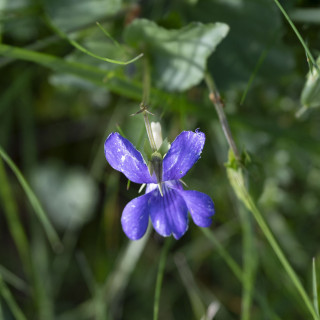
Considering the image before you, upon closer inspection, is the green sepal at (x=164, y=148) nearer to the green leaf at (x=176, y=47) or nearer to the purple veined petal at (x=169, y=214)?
the purple veined petal at (x=169, y=214)

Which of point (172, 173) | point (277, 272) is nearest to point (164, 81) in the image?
point (172, 173)

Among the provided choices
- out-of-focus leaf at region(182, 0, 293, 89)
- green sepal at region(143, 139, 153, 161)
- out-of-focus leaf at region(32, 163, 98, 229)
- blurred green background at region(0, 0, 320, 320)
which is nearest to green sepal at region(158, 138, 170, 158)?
green sepal at region(143, 139, 153, 161)

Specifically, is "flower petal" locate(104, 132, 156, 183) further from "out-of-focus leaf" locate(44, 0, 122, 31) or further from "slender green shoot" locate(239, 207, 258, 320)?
"out-of-focus leaf" locate(44, 0, 122, 31)

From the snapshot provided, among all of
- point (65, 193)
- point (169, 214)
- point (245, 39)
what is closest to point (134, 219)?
point (169, 214)

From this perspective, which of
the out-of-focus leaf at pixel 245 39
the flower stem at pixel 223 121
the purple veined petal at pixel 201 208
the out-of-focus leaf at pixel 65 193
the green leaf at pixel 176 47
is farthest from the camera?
the out-of-focus leaf at pixel 65 193

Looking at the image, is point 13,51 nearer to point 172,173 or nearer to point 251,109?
point 172,173

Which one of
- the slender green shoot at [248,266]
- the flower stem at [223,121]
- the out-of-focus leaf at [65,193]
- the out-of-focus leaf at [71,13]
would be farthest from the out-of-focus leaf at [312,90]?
the out-of-focus leaf at [65,193]
